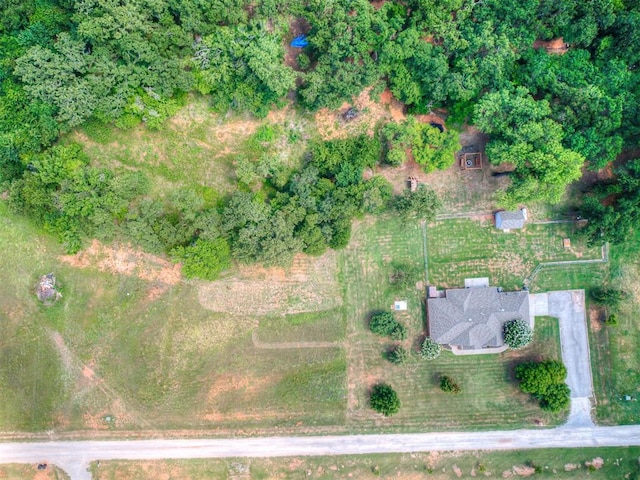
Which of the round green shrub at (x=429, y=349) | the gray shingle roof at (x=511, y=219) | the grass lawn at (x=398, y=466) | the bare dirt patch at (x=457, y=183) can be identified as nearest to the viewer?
the round green shrub at (x=429, y=349)

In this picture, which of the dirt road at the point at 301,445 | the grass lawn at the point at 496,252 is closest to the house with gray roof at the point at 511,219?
the grass lawn at the point at 496,252

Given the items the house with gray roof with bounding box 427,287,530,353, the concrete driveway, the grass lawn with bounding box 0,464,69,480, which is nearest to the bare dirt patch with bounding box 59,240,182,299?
the grass lawn with bounding box 0,464,69,480

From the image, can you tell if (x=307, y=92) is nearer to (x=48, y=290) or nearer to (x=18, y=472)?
(x=48, y=290)

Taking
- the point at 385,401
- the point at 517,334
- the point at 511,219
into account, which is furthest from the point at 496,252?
the point at 385,401

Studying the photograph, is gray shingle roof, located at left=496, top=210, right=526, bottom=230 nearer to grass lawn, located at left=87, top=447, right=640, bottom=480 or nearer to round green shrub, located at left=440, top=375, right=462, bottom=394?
round green shrub, located at left=440, top=375, right=462, bottom=394

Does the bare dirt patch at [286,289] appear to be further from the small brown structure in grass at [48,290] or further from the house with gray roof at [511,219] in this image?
the house with gray roof at [511,219]

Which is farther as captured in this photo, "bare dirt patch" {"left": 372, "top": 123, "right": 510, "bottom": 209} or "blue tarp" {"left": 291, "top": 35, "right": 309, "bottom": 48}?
"bare dirt patch" {"left": 372, "top": 123, "right": 510, "bottom": 209}
